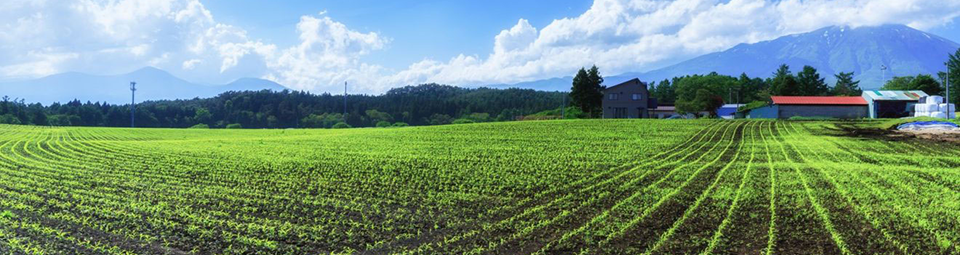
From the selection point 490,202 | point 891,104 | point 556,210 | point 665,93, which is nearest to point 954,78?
point 665,93

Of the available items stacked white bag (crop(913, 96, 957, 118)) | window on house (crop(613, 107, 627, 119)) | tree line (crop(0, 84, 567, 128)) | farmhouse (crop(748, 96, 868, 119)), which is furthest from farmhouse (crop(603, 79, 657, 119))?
tree line (crop(0, 84, 567, 128))

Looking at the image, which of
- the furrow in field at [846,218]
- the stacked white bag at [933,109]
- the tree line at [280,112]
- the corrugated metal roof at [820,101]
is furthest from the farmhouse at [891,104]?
the tree line at [280,112]

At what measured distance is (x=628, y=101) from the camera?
63.1m

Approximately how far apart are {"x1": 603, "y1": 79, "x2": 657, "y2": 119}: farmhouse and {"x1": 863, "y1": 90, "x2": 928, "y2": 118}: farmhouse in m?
21.4

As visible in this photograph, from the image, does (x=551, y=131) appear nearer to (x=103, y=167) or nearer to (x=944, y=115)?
(x=103, y=167)

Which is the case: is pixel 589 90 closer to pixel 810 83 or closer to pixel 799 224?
pixel 810 83

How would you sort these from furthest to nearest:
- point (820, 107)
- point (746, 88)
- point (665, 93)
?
1. point (665, 93)
2. point (746, 88)
3. point (820, 107)

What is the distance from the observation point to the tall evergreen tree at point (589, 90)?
7100 cm

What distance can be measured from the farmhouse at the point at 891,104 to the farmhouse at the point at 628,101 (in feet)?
70.1

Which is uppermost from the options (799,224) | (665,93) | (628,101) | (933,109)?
(665,93)

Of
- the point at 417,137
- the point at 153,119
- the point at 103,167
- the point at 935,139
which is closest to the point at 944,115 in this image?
the point at 935,139

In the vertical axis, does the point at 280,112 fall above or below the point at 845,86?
below

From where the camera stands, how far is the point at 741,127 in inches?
1444

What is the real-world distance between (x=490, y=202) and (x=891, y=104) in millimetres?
55109
